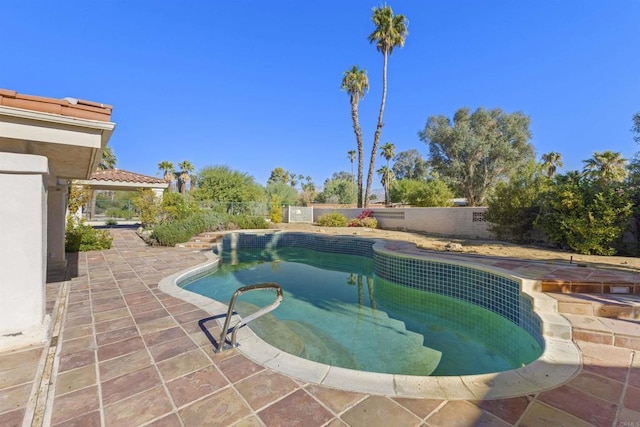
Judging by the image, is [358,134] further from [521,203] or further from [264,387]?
[264,387]

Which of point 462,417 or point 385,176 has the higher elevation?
point 385,176

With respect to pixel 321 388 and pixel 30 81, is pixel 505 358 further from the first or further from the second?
pixel 30 81

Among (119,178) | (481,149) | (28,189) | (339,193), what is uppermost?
(481,149)

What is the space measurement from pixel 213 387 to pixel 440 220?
42.7ft

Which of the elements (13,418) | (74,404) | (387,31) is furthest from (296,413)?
(387,31)

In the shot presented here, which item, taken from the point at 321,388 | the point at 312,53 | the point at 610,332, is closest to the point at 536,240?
the point at 610,332

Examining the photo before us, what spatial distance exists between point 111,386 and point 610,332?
5054mm

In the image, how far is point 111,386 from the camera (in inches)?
85.0

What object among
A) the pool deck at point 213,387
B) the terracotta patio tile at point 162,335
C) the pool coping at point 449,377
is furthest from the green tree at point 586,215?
the terracotta patio tile at point 162,335

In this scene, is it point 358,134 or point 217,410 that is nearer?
point 217,410

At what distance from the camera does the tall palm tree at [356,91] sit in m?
20.0

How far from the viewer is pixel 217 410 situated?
190 cm

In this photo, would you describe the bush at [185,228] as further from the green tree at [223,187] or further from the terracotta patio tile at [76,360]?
the terracotta patio tile at [76,360]

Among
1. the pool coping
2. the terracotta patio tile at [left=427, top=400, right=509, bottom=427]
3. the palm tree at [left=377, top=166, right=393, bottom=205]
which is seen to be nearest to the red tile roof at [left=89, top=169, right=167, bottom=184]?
the pool coping
